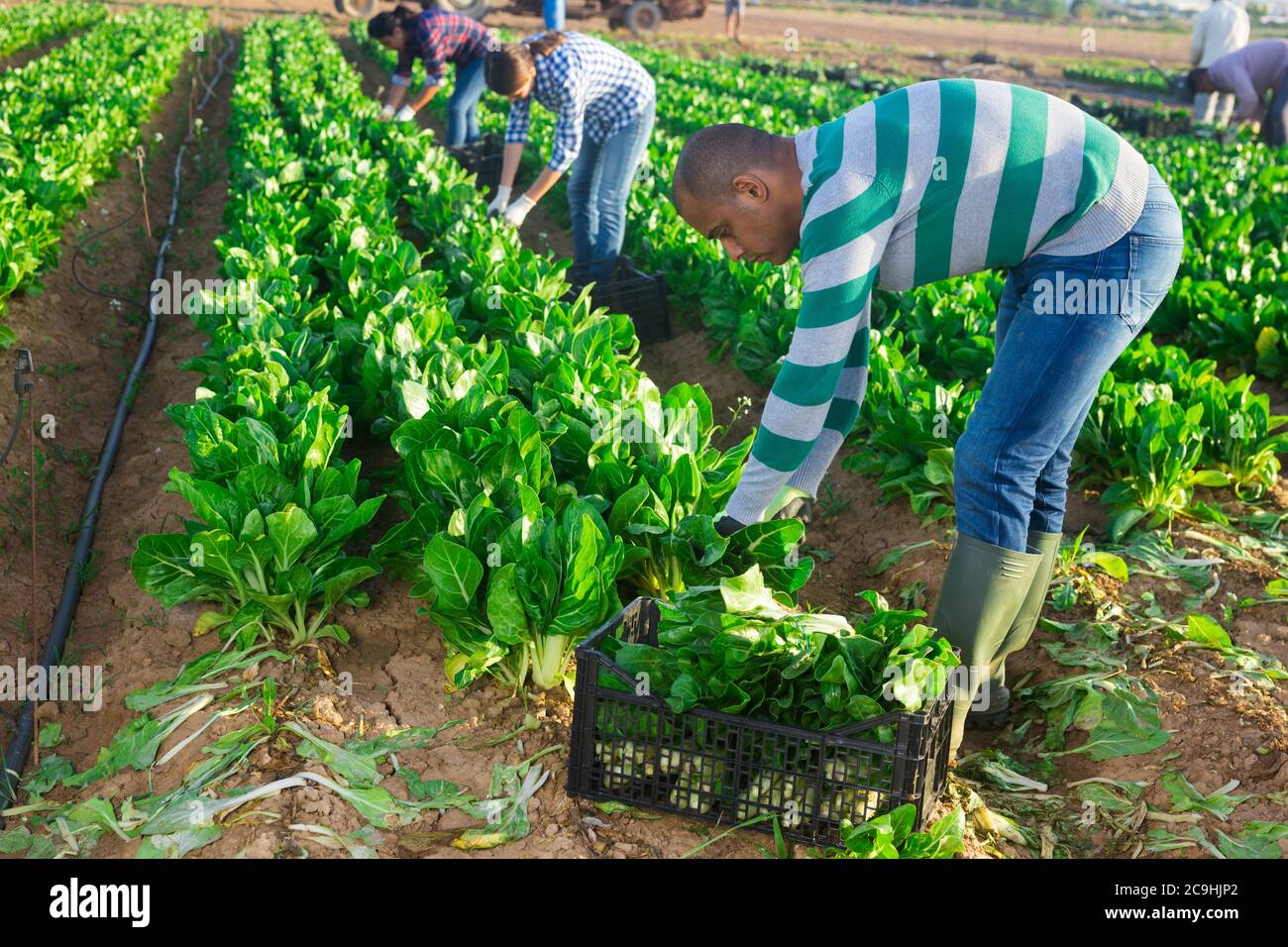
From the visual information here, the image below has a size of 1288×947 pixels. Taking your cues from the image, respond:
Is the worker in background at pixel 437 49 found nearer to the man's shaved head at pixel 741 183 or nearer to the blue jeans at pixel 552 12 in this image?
the man's shaved head at pixel 741 183

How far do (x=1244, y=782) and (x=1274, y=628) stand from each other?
91cm

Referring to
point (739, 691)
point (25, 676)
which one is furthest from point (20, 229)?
point (739, 691)

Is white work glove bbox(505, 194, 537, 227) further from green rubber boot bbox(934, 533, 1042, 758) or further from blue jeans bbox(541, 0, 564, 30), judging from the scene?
blue jeans bbox(541, 0, 564, 30)

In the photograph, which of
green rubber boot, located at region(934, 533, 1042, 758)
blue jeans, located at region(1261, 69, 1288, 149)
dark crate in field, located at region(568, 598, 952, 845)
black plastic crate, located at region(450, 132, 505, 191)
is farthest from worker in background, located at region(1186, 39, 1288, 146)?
dark crate in field, located at region(568, 598, 952, 845)

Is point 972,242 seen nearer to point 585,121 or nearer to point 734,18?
point 585,121

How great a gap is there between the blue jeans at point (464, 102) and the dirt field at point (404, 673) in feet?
16.8

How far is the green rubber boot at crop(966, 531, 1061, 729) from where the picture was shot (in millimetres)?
3307

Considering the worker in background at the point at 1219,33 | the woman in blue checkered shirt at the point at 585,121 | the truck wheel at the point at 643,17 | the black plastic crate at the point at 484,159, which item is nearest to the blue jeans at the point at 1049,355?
the woman in blue checkered shirt at the point at 585,121

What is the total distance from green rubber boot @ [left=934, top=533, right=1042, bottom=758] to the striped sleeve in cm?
56

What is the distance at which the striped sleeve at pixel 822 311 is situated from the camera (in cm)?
271

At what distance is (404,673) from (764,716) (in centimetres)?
130

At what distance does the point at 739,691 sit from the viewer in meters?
2.71

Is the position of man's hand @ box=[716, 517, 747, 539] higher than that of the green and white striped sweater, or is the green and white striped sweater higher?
the green and white striped sweater

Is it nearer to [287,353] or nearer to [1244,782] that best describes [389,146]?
[287,353]
